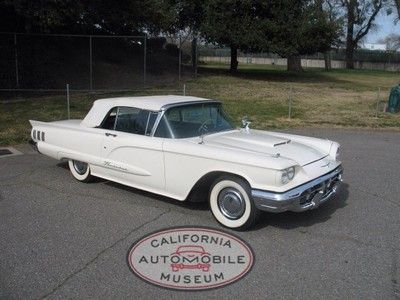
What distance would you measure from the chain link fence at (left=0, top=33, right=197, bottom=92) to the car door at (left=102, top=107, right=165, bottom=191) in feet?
40.5

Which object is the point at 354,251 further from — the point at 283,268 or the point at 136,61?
the point at 136,61

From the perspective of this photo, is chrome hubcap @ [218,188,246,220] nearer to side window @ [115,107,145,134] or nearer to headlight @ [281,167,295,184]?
headlight @ [281,167,295,184]

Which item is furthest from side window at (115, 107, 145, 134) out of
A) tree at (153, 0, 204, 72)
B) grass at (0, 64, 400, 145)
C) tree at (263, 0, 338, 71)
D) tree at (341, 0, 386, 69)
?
tree at (341, 0, 386, 69)

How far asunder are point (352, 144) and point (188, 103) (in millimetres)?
5471

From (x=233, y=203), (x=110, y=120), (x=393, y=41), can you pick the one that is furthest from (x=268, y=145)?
(x=393, y=41)

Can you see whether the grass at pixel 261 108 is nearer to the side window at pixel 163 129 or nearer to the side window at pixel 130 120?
the side window at pixel 130 120

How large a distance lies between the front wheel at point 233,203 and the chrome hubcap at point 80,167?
2222 mm

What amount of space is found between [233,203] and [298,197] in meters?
0.67

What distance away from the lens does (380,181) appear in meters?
7.16

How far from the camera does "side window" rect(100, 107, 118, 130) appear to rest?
20.6 ft

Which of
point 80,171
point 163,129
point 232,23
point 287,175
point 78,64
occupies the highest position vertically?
point 232,23

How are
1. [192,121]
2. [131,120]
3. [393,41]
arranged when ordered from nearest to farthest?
[192,121], [131,120], [393,41]

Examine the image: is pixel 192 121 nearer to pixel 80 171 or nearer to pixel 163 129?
pixel 163 129

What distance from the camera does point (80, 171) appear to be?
22.0ft
